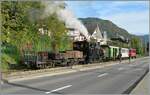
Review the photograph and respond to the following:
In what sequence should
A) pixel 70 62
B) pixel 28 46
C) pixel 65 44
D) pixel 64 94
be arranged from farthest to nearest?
1. pixel 65 44
2. pixel 70 62
3. pixel 28 46
4. pixel 64 94

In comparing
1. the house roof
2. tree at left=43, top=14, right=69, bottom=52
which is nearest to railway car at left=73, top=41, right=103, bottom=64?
tree at left=43, top=14, right=69, bottom=52

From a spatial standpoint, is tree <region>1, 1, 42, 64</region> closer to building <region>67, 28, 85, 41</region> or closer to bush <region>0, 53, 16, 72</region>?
bush <region>0, 53, 16, 72</region>

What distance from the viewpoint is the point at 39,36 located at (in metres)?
46.0

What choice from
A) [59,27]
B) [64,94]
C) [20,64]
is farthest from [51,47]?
[64,94]

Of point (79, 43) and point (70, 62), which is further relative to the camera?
point (79, 43)

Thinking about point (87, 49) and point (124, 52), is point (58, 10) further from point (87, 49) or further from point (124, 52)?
point (124, 52)

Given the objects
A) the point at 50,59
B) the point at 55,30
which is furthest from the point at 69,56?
the point at 55,30

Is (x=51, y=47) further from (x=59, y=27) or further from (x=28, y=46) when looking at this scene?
(x=28, y=46)

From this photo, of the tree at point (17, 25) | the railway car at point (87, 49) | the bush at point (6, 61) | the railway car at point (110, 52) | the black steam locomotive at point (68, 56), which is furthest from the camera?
the railway car at point (110, 52)

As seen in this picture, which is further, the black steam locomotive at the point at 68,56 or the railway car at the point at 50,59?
the black steam locomotive at the point at 68,56

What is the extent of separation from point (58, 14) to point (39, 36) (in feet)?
13.4

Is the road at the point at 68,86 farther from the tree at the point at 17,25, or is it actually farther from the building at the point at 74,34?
the building at the point at 74,34

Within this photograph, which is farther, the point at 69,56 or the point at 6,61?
the point at 69,56

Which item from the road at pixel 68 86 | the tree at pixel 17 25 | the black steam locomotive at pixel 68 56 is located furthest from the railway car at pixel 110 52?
the road at pixel 68 86
